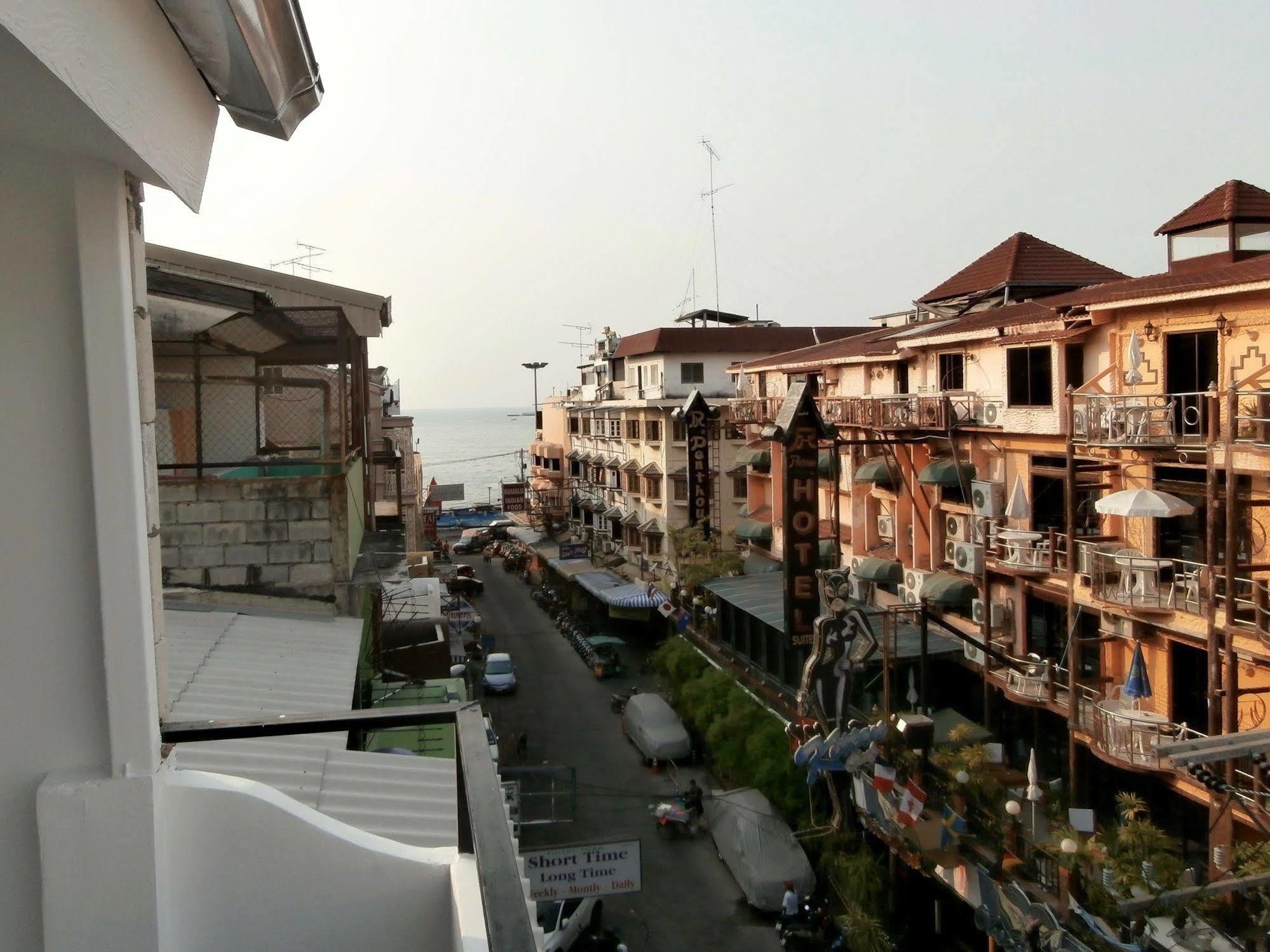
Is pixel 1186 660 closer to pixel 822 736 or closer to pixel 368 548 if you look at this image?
pixel 822 736

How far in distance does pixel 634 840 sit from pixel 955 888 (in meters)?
5.21

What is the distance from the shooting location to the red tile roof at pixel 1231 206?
17.1 m

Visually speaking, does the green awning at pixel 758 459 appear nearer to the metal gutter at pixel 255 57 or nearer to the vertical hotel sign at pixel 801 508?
the vertical hotel sign at pixel 801 508

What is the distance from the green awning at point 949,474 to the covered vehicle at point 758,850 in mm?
7587

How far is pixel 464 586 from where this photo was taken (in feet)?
174

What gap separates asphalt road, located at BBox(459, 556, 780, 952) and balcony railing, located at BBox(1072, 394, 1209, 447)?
934cm

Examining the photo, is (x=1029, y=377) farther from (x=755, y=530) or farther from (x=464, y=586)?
(x=464, y=586)

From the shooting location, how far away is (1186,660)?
1617 cm

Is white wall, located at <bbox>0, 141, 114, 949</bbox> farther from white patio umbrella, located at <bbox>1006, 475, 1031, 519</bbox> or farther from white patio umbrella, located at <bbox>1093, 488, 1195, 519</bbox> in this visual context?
white patio umbrella, located at <bbox>1006, 475, 1031, 519</bbox>

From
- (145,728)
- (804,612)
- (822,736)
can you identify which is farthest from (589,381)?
(145,728)

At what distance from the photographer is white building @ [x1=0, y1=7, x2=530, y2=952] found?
8.39ft

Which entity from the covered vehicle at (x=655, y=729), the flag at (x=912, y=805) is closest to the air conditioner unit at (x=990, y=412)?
the flag at (x=912, y=805)

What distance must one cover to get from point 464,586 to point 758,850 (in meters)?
35.3

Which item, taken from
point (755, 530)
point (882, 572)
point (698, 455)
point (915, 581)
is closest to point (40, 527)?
point (915, 581)
